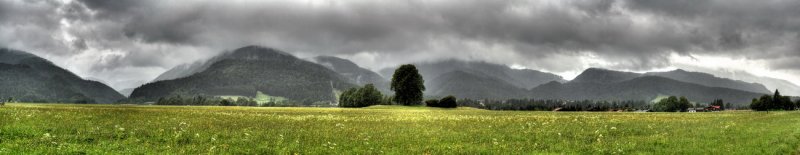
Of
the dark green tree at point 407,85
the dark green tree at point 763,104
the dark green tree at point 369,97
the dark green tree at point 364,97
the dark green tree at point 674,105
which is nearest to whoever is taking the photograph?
the dark green tree at point 407,85

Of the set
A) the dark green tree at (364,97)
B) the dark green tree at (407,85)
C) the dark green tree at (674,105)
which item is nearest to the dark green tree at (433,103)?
the dark green tree at (407,85)

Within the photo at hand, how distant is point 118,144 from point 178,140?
2.05m

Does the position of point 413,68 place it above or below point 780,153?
above

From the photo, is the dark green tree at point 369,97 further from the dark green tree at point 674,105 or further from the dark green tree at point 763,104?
the dark green tree at point 763,104

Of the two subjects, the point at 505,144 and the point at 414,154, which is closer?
the point at 414,154

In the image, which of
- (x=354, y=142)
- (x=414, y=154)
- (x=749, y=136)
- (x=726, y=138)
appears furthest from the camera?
(x=749, y=136)

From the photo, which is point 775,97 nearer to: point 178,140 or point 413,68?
point 413,68

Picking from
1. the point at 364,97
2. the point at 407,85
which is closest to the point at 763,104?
the point at 407,85

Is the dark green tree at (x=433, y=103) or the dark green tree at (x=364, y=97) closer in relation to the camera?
the dark green tree at (x=433, y=103)

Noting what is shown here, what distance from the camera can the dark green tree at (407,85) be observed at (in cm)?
11331

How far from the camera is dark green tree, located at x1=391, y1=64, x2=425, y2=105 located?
113312 millimetres

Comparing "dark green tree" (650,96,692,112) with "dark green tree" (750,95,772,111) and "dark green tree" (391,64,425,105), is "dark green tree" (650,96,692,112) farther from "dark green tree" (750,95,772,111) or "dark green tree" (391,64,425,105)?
"dark green tree" (391,64,425,105)

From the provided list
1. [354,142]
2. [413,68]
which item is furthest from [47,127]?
[413,68]

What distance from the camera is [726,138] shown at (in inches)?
825
